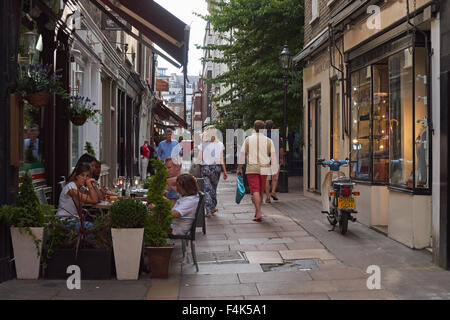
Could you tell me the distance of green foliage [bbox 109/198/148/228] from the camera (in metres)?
6.32

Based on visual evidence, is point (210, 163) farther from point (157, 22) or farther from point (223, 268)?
point (223, 268)

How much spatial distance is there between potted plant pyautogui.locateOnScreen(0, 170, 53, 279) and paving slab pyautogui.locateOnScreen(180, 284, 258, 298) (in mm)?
1652

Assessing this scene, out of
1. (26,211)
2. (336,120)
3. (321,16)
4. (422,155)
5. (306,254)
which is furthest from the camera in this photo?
(321,16)

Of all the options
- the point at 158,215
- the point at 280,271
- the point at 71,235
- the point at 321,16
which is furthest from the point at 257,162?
the point at 321,16

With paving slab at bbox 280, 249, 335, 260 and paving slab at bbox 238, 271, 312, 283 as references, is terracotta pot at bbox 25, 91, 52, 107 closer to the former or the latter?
paving slab at bbox 238, 271, 312, 283

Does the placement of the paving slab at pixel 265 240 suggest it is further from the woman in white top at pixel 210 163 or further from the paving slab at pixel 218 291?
the woman in white top at pixel 210 163

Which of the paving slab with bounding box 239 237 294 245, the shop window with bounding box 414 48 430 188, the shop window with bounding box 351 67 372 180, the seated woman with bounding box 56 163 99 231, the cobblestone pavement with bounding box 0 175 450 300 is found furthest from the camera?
the shop window with bounding box 351 67 372 180

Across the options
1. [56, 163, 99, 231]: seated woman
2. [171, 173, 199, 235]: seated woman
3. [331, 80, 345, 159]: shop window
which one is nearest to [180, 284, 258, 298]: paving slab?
[171, 173, 199, 235]: seated woman

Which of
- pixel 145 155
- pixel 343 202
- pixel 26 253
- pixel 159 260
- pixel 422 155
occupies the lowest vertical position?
pixel 159 260

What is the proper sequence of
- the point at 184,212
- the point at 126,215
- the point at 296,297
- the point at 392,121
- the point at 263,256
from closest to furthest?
the point at 296,297 < the point at 126,215 < the point at 184,212 < the point at 263,256 < the point at 392,121

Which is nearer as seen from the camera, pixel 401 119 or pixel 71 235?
pixel 71 235

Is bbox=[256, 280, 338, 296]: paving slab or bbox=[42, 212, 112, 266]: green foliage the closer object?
bbox=[256, 280, 338, 296]: paving slab

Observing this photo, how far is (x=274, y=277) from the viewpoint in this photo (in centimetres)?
642

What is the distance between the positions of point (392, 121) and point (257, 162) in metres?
2.73
